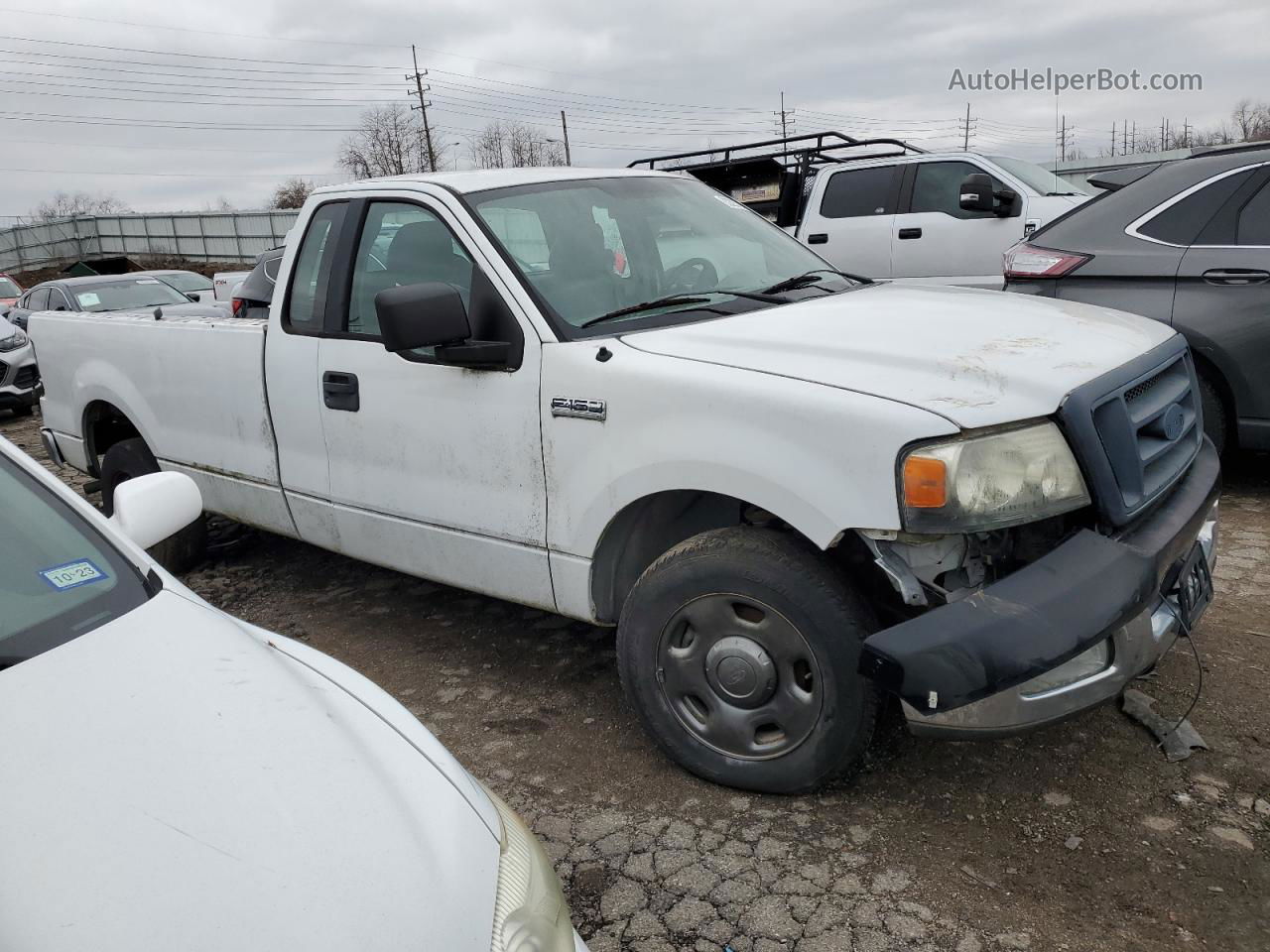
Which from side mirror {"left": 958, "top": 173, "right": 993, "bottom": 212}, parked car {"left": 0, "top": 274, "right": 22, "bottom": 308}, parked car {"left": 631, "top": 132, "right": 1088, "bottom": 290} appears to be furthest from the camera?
parked car {"left": 0, "top": 274, "right": 22, "bottom": 308}

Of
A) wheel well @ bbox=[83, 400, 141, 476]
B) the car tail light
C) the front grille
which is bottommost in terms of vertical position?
the front grille

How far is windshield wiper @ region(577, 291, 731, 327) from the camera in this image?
3215 mm

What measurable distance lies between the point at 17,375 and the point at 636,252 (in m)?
10.7

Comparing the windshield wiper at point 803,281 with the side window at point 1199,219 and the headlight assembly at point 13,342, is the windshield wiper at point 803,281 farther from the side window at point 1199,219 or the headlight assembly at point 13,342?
the headlight assembly at point 13,342

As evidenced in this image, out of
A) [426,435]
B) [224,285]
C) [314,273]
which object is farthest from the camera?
[224,285]

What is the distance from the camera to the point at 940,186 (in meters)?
9.34

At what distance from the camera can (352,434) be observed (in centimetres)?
373

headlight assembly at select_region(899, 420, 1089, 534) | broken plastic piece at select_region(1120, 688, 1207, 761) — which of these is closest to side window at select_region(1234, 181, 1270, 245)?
broken plastic piece at select_region(1120, 688, 1207, 761)

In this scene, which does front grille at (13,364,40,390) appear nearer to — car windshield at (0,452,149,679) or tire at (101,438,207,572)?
tire at (101,438,207,572)

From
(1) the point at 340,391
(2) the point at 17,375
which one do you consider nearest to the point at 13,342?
(2) the point at 17,375

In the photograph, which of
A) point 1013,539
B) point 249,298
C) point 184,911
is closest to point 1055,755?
point 1013,539

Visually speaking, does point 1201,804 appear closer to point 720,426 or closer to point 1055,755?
point 1055,755

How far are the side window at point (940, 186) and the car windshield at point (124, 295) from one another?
946 centimetres

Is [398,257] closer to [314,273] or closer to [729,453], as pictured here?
[314,273]
